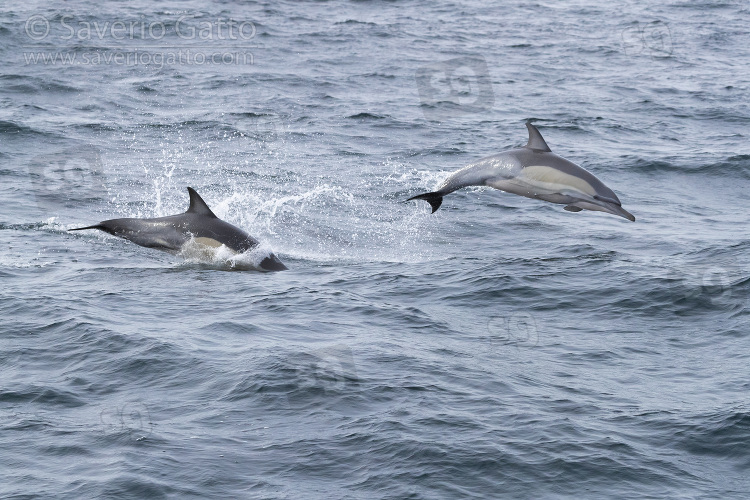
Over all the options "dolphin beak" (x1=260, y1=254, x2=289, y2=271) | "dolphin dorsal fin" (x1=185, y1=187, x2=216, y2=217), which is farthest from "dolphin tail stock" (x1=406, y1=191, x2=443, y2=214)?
"dolphin dorsal fin" (x1=185, y1=187, x2=216, y2=217)

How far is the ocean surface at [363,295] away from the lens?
838 centimetres

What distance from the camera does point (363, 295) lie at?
12.7 meters

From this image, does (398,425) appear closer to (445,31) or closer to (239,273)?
(239,273)

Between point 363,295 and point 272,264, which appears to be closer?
point 363,295

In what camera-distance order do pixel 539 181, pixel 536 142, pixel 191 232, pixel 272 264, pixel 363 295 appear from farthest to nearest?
1. pixel 272 264
2. pixel 191 232
3. pixel 363 295
4. pixel 536 142
5. pixel 539 181

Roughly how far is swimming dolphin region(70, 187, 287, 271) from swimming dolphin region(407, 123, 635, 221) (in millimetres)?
2838

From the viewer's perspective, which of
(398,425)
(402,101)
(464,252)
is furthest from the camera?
(402,101)

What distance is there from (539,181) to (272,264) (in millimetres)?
3674

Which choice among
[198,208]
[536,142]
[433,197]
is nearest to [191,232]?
[198,208]

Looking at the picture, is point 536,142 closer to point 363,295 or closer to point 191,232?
point 363,295

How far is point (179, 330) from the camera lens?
11.2 metres

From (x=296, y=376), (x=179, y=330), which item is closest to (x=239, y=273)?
(x=179, y=330)

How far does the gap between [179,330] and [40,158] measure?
976 centimetres

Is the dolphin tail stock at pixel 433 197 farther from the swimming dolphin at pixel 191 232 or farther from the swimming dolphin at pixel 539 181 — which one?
the swimming dolphin at pixel 191 232
